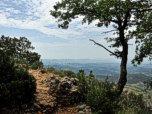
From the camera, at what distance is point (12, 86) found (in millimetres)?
4902

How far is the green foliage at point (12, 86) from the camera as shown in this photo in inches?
184

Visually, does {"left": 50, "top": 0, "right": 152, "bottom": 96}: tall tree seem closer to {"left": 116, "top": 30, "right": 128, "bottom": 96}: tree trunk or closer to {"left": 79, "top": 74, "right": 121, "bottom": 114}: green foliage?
{"left": 116, "top": 30, "right": 128, "bottom": 96}: tree trunk

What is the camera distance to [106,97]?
546 cm

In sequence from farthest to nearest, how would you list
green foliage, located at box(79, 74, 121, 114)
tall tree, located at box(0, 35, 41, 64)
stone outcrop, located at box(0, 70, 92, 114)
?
tall tree, located at box(0, 35, 41, 64)
stone outcrop, located at box(0, 70, 92, 114)
green foliage, located at box(79, 74, 121, 114)

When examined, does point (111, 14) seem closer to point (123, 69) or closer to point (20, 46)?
point (123, 69)

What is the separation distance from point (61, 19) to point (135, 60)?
748 cm

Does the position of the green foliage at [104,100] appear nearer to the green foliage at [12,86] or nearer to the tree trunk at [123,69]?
the tree trunk at [123,69]

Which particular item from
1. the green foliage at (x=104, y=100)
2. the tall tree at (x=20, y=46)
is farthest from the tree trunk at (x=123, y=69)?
the tall tree at (x=20, y=46)

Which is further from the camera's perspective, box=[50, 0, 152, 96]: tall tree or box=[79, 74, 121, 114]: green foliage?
box=[50, 0, 152, 96]: tall tree

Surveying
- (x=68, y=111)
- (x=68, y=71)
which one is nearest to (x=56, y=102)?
(x=68, y=111)

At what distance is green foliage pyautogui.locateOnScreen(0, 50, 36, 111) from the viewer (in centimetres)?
468

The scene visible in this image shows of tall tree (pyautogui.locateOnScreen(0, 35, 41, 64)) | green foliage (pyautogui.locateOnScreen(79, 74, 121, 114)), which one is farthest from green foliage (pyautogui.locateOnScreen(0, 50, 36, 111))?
tall tree (pyautogui.locateOnScreen(0, 35, 41, 64))

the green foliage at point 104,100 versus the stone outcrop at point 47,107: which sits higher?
the green foliage at point 104,100

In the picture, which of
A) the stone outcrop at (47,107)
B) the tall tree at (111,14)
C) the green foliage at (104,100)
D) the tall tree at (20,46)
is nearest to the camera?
the green foliage at (104,100)
